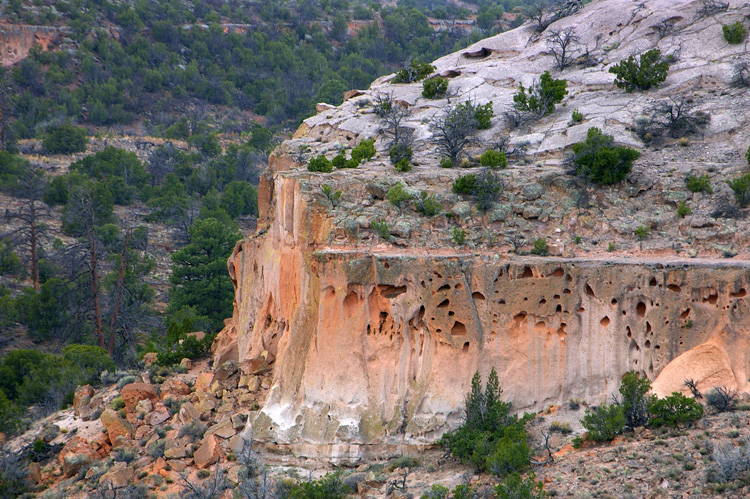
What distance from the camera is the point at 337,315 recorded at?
72.6 feet

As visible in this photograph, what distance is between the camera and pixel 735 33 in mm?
31812

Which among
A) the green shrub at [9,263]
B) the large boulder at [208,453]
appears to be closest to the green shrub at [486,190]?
the large boulder at [208,453]

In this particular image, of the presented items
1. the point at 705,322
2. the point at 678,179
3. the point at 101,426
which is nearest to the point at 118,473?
the point at 101,426

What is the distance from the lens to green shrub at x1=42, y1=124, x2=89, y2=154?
188 feet

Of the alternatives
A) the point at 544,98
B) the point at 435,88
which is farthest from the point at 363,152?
the point at 544,98

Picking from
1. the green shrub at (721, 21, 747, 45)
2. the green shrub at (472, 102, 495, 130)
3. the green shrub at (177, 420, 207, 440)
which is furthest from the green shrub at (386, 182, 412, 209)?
the green shrub at (721, 21, 747, 45)

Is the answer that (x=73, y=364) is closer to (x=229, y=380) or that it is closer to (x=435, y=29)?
(x=229, y=380)

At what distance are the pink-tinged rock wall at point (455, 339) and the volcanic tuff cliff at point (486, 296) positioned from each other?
0.13ft

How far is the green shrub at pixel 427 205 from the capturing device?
23781 mm

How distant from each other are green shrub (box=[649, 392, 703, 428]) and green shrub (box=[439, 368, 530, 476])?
3.32 metres

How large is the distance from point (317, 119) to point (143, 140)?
33.7 m

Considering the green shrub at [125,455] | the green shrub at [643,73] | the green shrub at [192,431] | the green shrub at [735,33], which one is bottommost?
the green shrub at [125,455]

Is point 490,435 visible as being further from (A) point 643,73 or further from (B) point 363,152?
(A) point 643,73

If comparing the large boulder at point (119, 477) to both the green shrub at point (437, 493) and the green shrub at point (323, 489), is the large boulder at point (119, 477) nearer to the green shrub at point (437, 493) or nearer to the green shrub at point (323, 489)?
the green shrub at point (323, 489)
